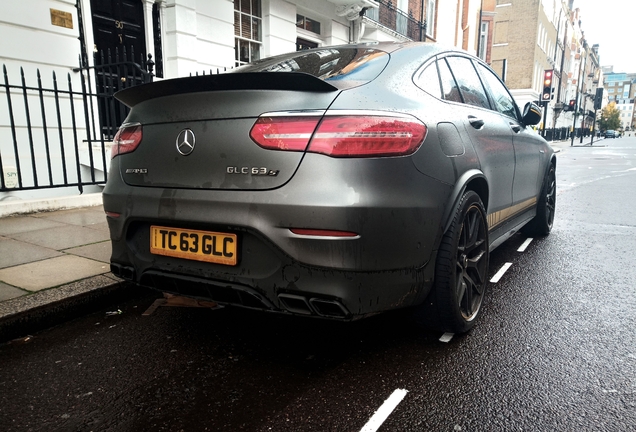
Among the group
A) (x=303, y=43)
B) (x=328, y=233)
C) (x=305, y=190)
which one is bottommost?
(x=328, y=233)

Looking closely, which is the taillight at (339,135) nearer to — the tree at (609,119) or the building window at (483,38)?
the building window at (483,38)

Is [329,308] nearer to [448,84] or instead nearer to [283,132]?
[283,132]

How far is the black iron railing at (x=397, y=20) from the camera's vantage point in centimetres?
1572

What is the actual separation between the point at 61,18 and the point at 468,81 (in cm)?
662

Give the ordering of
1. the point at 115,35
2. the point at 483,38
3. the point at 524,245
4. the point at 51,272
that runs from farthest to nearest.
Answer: the point at 483,38, the point at 115,35, the point at 524,245, the point at 51,272

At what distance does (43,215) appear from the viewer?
555 cm

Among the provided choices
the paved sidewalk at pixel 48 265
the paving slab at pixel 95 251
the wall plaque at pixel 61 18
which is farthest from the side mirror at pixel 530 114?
the wall plaque at pixel 61 18

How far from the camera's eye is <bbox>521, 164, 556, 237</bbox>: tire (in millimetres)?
4859

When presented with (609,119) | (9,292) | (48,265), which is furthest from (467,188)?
(609,119)

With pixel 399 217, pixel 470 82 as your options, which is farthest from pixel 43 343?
Answer: pixel 470 82

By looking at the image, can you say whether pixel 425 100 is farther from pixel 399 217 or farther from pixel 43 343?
pixel 43 343

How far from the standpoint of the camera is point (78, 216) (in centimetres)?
552

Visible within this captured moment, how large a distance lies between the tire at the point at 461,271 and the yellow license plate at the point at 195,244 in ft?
3.37

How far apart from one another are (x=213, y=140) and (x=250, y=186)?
308 millimetres
